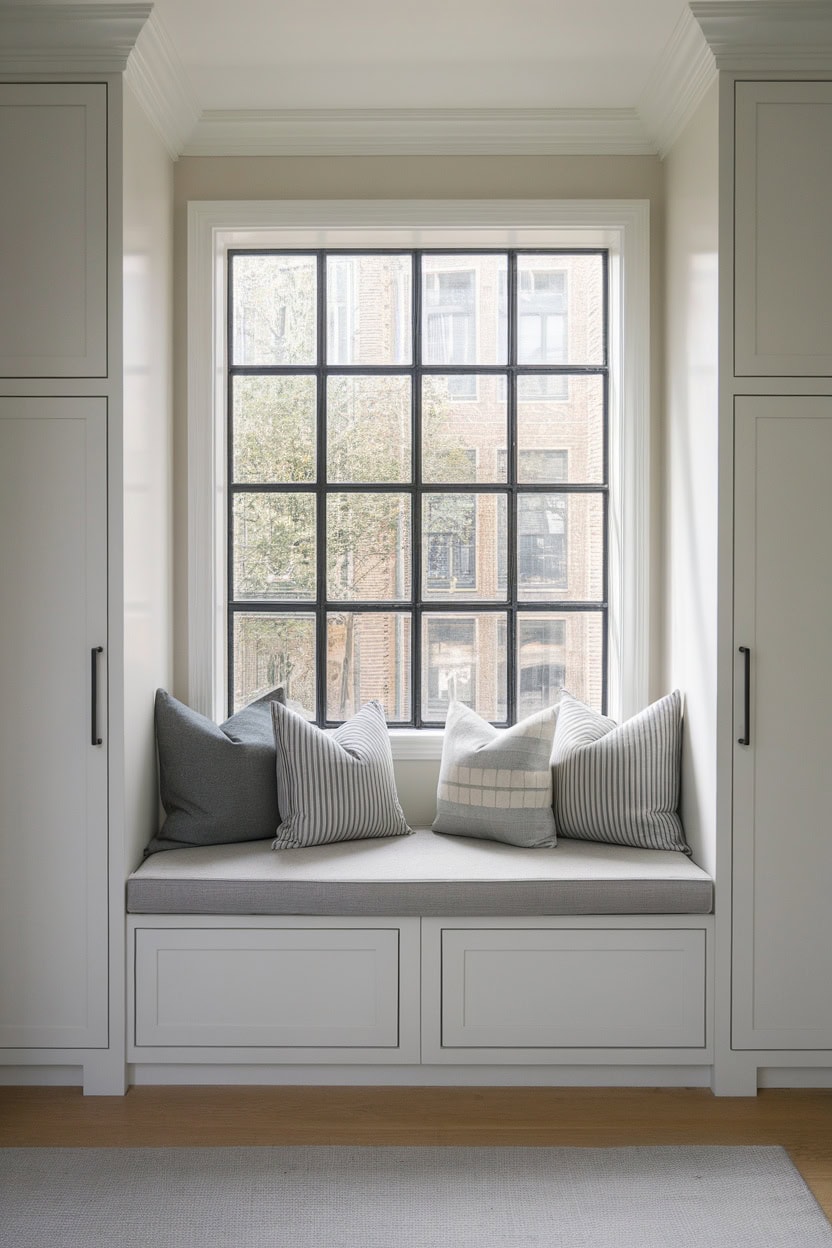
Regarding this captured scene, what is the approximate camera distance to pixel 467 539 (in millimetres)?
3125

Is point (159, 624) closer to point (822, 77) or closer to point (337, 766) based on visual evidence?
point (337, 766)

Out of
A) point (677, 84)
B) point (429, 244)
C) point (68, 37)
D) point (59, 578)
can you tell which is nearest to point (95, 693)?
point (59, 578)

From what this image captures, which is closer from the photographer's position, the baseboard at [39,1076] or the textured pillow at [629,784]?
the baseboard at [39,1076]

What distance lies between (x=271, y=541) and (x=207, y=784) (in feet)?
2.79

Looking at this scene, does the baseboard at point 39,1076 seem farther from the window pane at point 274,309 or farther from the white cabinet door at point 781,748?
the window pane at point 274,309

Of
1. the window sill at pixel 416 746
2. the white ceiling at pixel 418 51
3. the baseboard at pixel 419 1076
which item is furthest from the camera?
the window sill at pixel 416 746

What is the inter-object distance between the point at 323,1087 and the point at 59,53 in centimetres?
271

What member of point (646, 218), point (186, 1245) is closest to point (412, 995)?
point (186, 1245)

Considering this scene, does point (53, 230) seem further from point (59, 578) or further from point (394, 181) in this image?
point (394, 181)

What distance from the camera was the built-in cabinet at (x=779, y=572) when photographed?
2.41 metres

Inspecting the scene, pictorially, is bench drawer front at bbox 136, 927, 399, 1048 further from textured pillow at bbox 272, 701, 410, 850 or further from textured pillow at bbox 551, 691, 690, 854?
textured pillow at bbox 551, 691, 690, 854

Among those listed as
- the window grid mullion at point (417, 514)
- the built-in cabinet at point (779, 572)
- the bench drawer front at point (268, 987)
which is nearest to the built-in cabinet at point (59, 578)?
the bench drawer front at point (268, 987)

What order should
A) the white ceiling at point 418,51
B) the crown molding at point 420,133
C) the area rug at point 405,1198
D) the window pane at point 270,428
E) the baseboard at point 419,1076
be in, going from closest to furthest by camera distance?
the area rug at point 405,1198, the white ceiling at point 418,51, the baseboard at point 419,1076, the crown molding at point 420,133, the window pane at point 270,428

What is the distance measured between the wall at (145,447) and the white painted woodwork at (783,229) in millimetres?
1571
